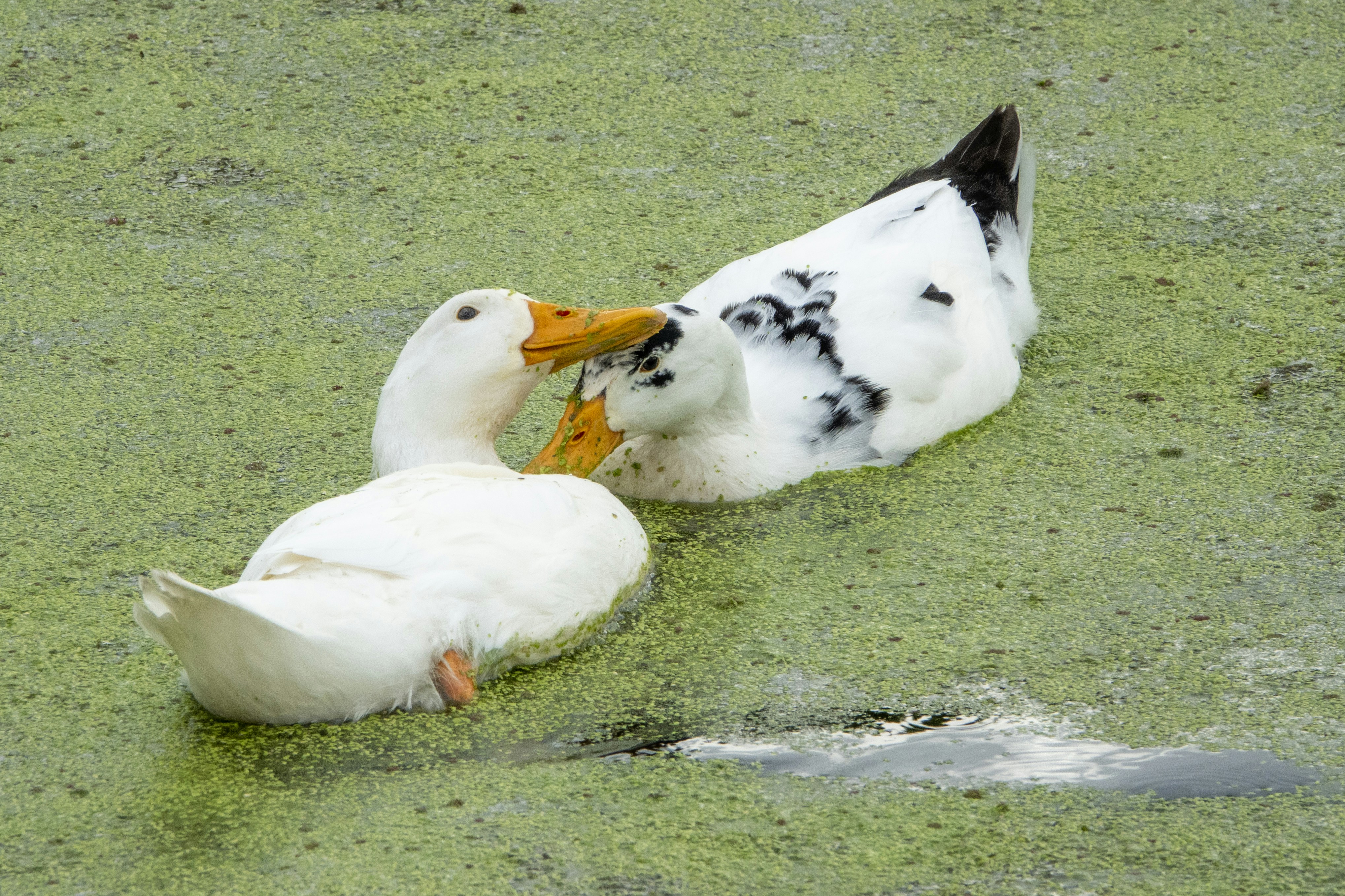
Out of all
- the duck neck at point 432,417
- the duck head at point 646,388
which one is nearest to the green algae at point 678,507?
the duck head at point 646,388

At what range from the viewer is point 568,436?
3.52 meters

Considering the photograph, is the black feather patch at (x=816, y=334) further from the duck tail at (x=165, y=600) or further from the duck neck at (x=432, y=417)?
the duck tail at (x=165, y=600)

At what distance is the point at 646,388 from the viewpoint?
11.5 feet

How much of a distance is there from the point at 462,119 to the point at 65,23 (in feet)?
6.27

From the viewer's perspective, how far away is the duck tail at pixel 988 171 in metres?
4.42

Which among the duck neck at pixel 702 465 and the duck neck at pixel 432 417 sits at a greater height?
the duck neck at pixel 432 417

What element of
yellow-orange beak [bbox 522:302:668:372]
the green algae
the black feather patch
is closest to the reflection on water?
the green algae

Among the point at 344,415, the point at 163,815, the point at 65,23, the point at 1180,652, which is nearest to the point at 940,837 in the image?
the point at 1180,652

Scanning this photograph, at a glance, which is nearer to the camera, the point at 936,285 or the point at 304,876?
the point at 304,876

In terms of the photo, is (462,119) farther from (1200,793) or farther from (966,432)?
(1200,793)

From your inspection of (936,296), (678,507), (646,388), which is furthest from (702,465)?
(936,296)

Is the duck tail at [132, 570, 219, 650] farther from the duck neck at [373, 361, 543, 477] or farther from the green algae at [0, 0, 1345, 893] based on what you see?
the duck neck at [373, 361, 543, 477]

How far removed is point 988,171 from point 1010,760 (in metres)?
2.27

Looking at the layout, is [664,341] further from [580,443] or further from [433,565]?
[433,565]
